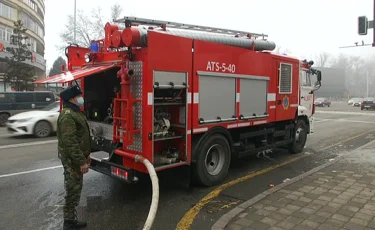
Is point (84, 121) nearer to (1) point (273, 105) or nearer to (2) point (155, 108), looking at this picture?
(2) point (155, 108)

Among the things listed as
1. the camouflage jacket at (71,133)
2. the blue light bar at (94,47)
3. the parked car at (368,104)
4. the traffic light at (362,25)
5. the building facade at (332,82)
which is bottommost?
the camouflage jacket at (71,133)

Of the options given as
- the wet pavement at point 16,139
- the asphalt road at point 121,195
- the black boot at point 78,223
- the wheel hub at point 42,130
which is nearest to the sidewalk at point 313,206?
the asphalt road at point 121,195

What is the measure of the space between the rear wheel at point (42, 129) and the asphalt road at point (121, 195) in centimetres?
378

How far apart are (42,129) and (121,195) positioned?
27.0ft

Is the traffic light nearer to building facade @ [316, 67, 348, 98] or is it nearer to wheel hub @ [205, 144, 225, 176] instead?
wheel hub @ [205, 144, 225, 176]

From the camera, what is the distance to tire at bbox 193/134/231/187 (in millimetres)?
5758

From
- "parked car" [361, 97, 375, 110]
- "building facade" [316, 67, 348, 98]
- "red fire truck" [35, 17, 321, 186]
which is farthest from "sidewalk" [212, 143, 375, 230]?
"building facade" [316, 67, 348, 98]

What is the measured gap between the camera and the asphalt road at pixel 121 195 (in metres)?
4.56

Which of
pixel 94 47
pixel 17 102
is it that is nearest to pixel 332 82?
pixel 17 102

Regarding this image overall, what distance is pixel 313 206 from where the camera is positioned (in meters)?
4.86

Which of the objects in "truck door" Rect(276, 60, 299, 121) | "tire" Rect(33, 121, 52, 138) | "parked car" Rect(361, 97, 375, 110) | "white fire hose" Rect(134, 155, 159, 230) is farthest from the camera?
"parked car" Rect(361, 97, 375, 110)

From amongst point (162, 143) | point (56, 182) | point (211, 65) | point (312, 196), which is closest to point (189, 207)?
point (162, 143)

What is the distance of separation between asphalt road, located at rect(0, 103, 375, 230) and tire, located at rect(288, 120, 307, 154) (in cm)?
42

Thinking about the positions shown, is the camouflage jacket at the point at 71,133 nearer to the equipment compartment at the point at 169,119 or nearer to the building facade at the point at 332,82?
the equipment compartment at the point at 169,119
